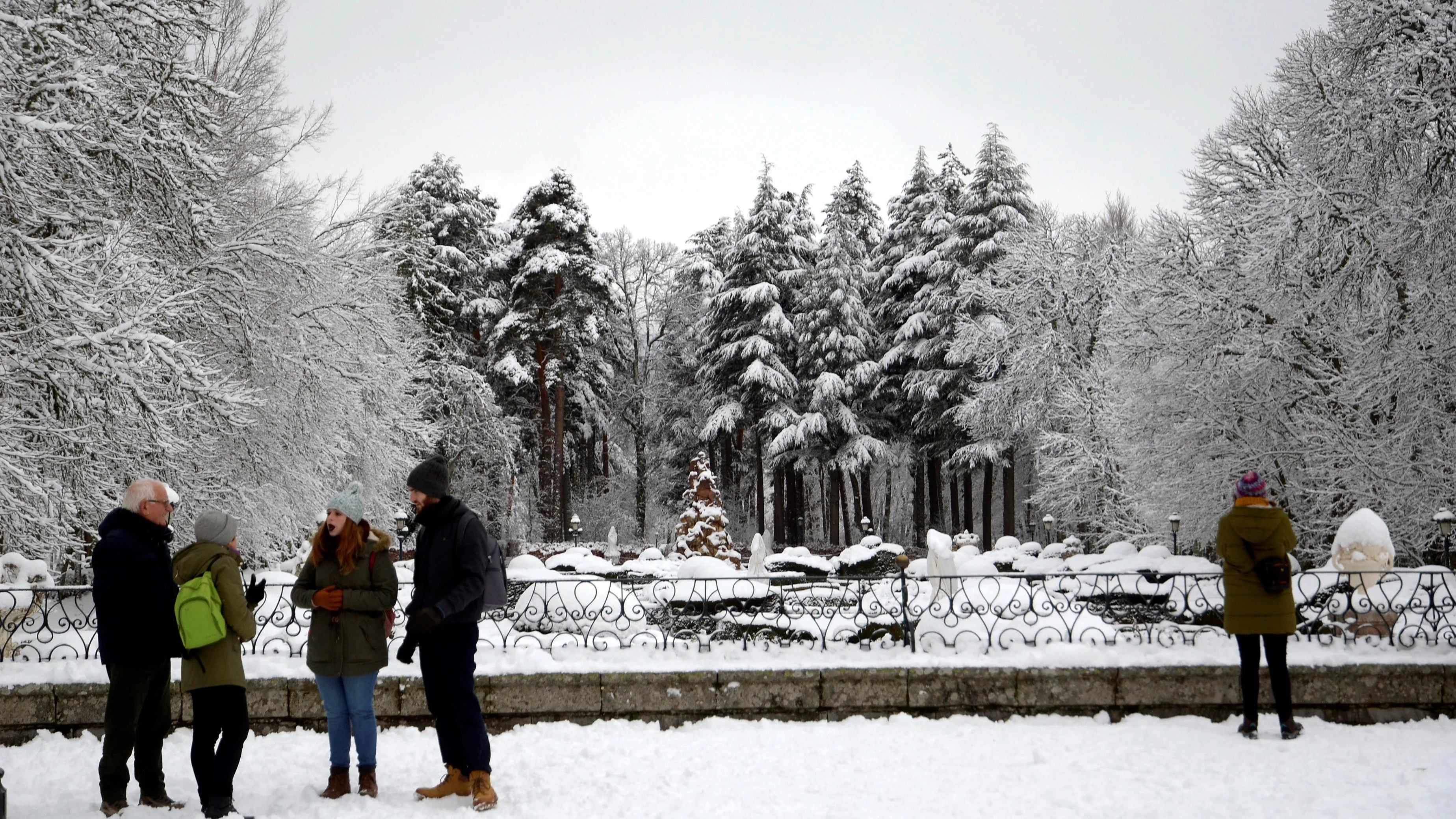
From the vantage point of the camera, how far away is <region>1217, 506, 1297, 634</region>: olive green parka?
611cm

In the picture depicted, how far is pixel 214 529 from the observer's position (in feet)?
16.1

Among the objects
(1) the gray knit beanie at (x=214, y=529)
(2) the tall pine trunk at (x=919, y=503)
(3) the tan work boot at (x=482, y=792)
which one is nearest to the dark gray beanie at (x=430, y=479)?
(1) the gray knit beanie at (x=214, y=529)

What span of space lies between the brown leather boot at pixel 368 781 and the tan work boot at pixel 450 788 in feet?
0.76

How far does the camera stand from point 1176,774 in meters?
5.55

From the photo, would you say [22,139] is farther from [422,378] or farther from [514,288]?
[514,288]

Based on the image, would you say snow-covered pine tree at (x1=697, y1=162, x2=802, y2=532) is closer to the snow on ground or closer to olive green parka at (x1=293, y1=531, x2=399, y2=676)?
the snow on ground

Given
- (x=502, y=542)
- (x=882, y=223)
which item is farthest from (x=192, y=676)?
(x=882, y=223)

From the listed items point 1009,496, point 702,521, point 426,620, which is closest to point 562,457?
point 702,521

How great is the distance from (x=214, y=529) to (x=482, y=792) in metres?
1.97

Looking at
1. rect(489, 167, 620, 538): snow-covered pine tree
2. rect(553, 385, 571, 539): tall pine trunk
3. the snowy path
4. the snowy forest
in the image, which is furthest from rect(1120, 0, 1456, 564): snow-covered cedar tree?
rect(489, 167, 620, 538): snow-covered pine tree

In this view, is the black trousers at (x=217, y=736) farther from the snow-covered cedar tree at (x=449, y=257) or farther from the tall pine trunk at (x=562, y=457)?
the tall pine trunk at (x=562, y=457)

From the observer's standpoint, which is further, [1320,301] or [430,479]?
[1320,301]

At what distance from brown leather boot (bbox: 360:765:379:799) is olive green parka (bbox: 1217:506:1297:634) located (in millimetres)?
5344

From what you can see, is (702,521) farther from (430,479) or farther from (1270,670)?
(430,479)
